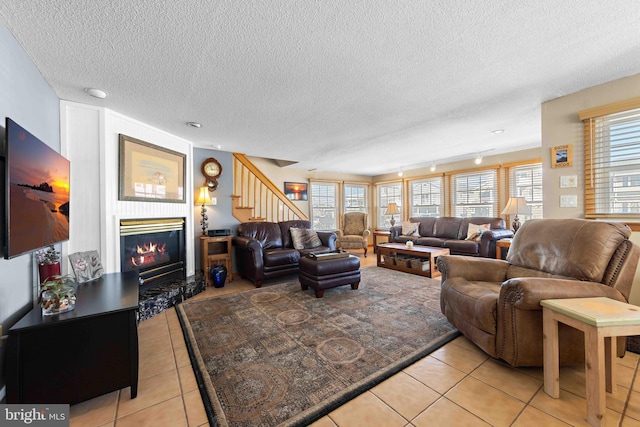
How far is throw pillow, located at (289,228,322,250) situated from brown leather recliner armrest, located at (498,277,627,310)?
10.7 ft

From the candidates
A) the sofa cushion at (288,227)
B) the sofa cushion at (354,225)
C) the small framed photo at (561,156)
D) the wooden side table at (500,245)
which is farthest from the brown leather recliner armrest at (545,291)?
the sofa cushion at (354,225)

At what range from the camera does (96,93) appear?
89.2 inches

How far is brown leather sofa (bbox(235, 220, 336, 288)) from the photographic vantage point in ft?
12.2

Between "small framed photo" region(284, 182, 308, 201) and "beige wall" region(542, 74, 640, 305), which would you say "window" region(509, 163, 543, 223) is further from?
"small framed photo" region(284, 182, 308, 201)

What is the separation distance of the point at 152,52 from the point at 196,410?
2304 mm

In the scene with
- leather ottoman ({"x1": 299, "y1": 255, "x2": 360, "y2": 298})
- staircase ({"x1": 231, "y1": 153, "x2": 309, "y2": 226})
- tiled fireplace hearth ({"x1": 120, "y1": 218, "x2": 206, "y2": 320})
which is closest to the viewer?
tiled fireplace hearth ({"x1": 120, "y1": 218, "x2": 206, "y2": 320})

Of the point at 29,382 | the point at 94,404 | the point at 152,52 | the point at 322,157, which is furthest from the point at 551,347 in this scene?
the point at 322,157

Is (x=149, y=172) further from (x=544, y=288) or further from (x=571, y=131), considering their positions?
(x=571, y=131)

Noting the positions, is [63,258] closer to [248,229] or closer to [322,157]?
[248,229]

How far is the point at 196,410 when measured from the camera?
141 centimetres

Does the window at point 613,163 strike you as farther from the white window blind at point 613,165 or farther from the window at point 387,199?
the window at point 387,199

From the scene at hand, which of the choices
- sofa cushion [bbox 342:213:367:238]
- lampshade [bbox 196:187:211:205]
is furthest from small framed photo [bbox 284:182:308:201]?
lampshade [bbox 196:187:211:205]

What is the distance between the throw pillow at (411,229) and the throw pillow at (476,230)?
118cm

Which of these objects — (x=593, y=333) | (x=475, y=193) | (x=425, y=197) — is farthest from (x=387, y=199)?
(x=593, y=333)
